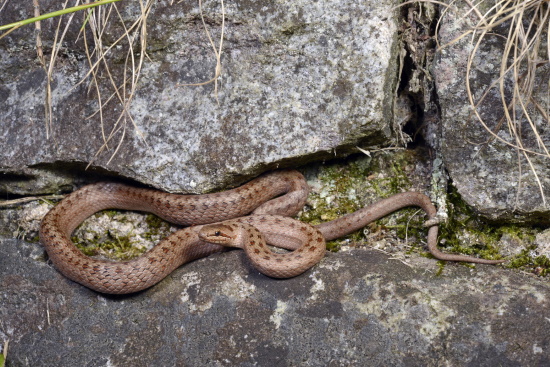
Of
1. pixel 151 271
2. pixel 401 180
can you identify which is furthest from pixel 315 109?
pixel 151 271

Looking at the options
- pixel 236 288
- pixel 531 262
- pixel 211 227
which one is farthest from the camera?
pixel 211 227

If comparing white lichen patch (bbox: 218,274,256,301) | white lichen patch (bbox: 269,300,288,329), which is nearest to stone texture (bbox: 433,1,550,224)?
white lichen patch (bbox: 269,300,288,329)

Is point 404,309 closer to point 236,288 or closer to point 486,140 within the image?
point 236,288

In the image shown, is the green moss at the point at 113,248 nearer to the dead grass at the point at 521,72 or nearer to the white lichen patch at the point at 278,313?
the white lichen patch at the point at 278,313

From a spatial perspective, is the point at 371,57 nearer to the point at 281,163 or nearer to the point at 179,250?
the point at 281,163

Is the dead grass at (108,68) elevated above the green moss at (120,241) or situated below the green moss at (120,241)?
above

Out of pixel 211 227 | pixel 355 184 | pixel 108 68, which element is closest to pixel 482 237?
pixel 355 184

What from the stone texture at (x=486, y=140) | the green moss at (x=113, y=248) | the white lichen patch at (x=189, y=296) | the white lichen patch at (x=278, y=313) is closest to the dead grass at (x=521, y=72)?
the stone texture at (x=486, y=140)
